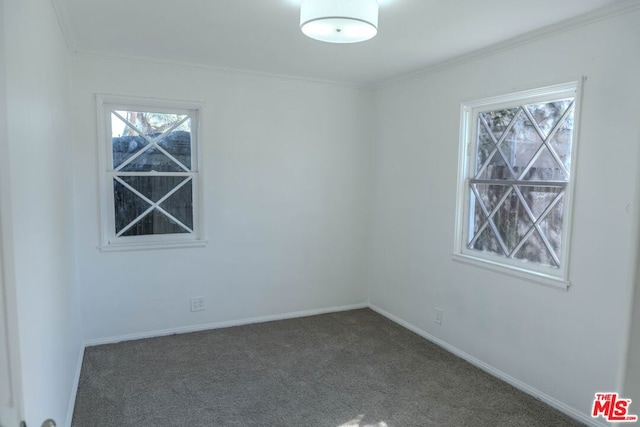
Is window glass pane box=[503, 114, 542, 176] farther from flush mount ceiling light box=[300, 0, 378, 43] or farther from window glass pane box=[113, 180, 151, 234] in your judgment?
window glass pane box=[113, 180, 151, 234]

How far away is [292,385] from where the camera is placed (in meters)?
2.89

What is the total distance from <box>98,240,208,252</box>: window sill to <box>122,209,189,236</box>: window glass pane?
12 cm

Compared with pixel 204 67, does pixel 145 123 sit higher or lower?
lower

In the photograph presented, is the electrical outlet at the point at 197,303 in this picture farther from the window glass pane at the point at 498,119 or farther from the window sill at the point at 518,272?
the window glass pane at the point at 498,119

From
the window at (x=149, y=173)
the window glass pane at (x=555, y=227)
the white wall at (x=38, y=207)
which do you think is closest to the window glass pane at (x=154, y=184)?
the window at (x=149, y=173)

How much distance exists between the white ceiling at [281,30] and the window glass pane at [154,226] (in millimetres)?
1337

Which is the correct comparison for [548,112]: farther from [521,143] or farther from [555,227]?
[555,227]

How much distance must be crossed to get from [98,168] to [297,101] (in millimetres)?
1859

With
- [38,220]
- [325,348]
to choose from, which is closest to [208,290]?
[325,348]

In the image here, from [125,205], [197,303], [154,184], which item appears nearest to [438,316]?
[197,303]

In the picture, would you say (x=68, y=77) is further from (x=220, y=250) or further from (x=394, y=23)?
(x=394, y=23)

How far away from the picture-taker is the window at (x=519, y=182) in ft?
8.68

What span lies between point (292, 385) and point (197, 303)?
1360 mm

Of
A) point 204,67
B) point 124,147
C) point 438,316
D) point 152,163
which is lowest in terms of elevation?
point 438,316
